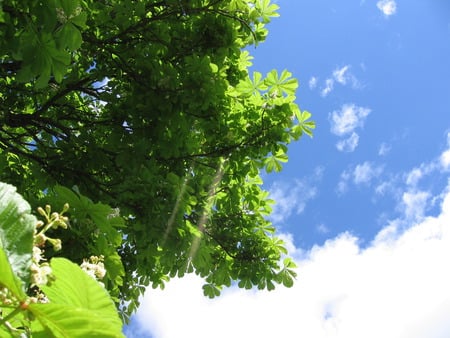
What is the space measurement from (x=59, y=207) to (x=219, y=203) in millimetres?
3764

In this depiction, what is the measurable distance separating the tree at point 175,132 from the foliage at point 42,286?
3.49m

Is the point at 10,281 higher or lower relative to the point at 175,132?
lower

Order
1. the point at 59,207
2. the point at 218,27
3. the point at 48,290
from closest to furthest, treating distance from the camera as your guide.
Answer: the point at 48,290, the point at 59,207, the point at 218,27

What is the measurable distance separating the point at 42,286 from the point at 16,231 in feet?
0.45

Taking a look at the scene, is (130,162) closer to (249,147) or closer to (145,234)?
(145,234)

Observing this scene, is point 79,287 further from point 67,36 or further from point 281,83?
point 281,83

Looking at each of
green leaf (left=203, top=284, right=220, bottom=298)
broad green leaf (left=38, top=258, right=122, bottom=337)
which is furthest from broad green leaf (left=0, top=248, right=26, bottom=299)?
green leaf (left=203, top=284, right=220, bottom=298)

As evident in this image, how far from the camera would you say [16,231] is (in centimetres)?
66

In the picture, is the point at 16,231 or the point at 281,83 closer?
the point at 16,231

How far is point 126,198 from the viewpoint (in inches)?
170

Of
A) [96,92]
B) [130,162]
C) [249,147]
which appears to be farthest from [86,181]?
[249,147]

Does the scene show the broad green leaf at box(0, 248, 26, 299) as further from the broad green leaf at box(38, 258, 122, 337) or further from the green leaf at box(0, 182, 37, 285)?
the broad green leaf at box(38, 258, 122, 337)

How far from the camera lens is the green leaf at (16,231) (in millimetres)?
629

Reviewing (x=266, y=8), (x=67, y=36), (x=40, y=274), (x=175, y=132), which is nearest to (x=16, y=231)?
(x=40, y=274)
